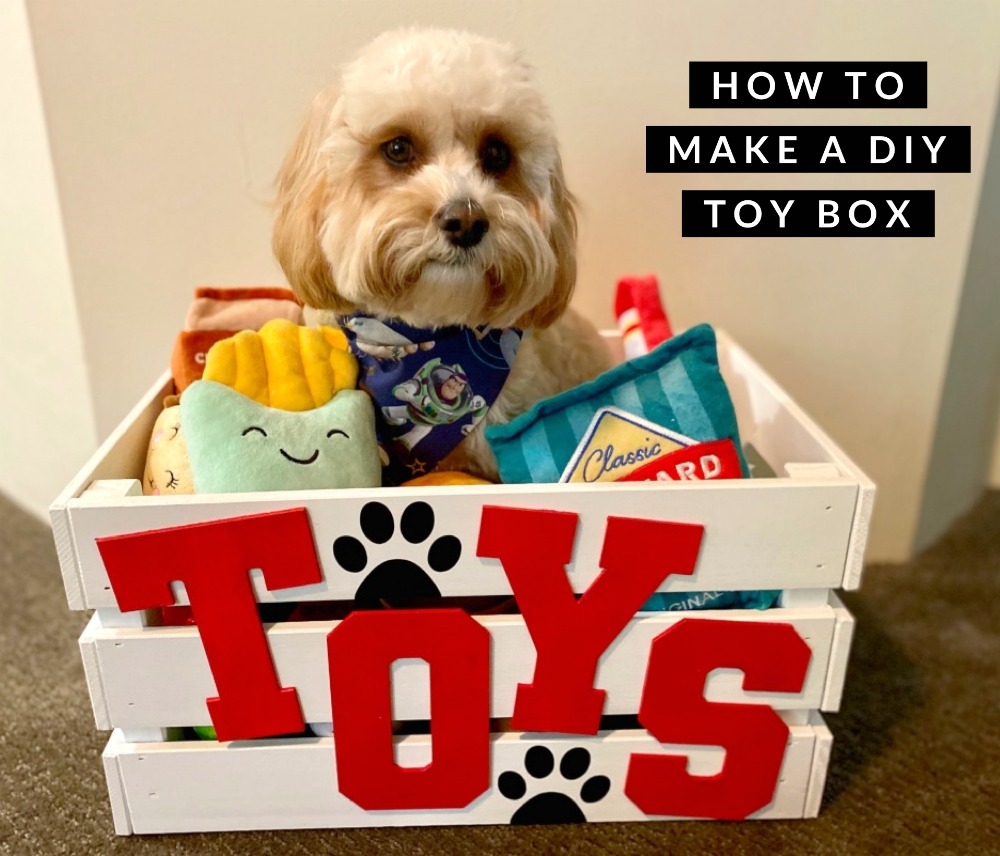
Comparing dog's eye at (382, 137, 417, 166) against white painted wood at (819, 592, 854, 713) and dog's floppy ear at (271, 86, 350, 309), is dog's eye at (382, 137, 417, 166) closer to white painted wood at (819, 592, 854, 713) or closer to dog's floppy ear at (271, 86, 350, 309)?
dog's floppy ear at (271, 86, 350, 309)

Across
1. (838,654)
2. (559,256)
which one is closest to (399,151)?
(559,256)

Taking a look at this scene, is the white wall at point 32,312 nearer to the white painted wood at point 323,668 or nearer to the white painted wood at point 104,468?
the white painted wood at point 104,468

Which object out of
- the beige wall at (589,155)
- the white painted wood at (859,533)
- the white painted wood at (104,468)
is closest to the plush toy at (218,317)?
the white painted wood at (104,468)

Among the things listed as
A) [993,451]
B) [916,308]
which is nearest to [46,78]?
[916,308]

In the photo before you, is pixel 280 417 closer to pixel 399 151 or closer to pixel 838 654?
pixel 399 151

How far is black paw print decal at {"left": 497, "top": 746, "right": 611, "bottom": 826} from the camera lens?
85 cm

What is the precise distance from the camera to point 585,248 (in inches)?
48.4

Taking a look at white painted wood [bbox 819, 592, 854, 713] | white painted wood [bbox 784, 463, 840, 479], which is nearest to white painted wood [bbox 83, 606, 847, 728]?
white painted wood [bbox 819, 592, 854, 713]

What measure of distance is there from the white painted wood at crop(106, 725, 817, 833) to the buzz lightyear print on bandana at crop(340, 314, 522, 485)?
0.31m

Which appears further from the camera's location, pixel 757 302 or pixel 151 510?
pixel 757 302

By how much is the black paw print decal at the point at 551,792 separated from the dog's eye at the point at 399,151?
59cm

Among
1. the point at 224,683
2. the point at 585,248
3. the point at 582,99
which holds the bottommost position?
the point at 224,683

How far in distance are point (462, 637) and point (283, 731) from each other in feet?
0.66

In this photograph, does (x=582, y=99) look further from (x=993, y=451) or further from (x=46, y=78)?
(x=993, y=451)
